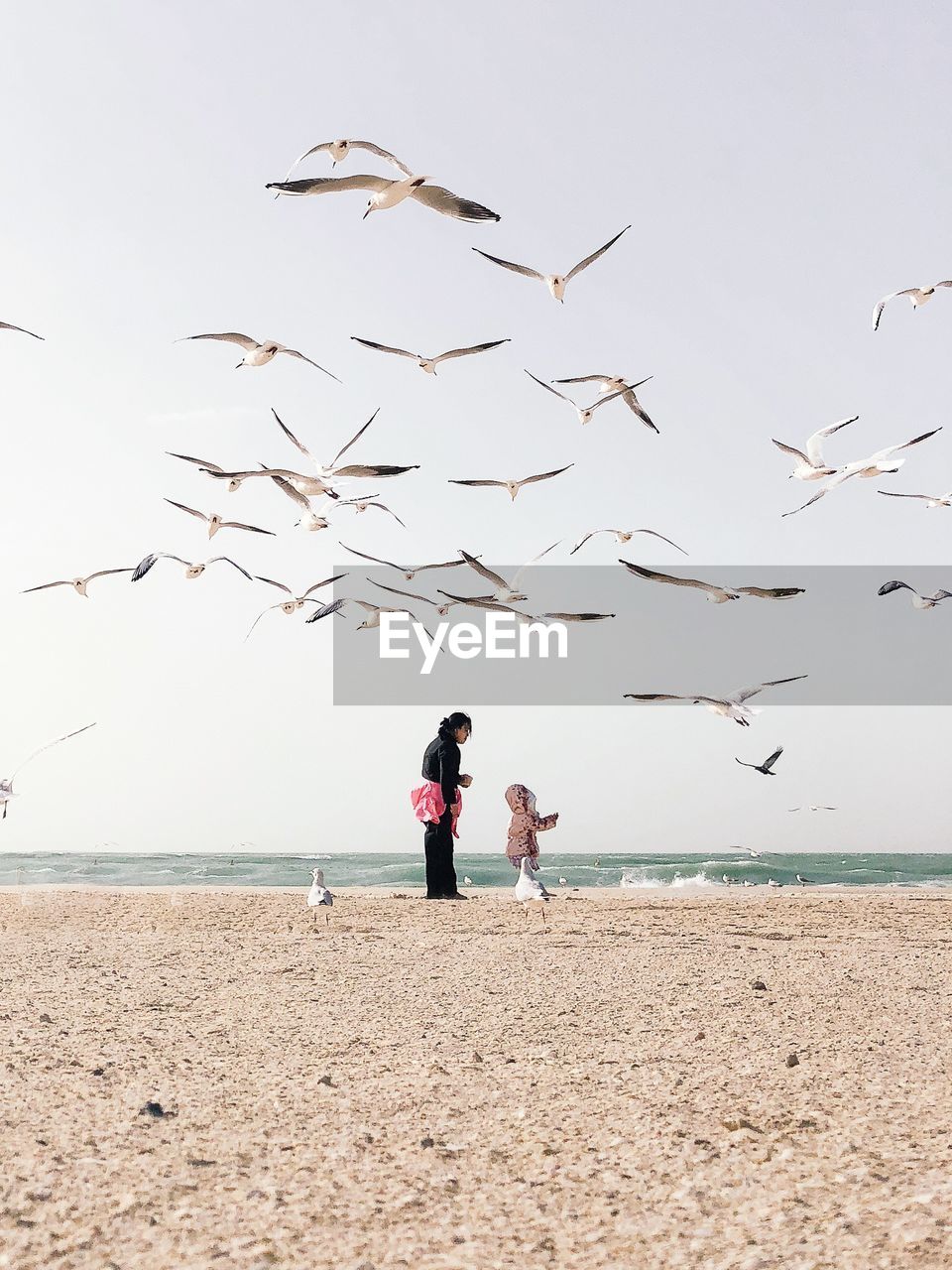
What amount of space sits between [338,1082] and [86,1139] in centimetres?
91

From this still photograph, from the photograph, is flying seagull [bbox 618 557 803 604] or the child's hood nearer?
flying seagull [bbox 618 557 803 604]

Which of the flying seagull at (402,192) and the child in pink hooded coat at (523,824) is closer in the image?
the flying seagull at (402,192)

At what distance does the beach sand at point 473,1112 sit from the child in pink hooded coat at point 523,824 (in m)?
4.47

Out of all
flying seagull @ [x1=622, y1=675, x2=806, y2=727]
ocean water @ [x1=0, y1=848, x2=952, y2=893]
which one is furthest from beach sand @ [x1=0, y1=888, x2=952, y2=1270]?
ocean water @ [x1=0, y1=848, x2=952, y2=893]

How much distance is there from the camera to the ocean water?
2923 centimetres

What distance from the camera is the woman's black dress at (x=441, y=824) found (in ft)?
37.8

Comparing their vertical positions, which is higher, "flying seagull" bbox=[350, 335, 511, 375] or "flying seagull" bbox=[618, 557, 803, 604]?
"flying seagull" bbox=[350, 335, 511, 375]

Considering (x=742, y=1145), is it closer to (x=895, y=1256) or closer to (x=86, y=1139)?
(x=895, y=1256)

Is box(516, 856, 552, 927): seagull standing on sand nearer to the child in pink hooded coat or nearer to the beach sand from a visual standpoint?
the child in pink hooded coat

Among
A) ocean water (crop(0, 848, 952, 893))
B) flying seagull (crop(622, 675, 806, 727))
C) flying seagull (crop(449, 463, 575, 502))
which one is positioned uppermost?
flying seagull (crop(449, 463, 575, 502))

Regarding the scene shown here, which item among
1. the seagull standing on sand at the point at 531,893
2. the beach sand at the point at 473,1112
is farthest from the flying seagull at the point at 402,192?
the seagull standing on sand at the point at 531,893

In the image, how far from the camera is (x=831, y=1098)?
336 cm

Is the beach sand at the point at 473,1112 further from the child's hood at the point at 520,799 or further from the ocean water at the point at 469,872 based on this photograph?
the ocean water at the point at 469,872

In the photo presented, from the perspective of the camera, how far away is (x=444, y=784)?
11.5 meters
